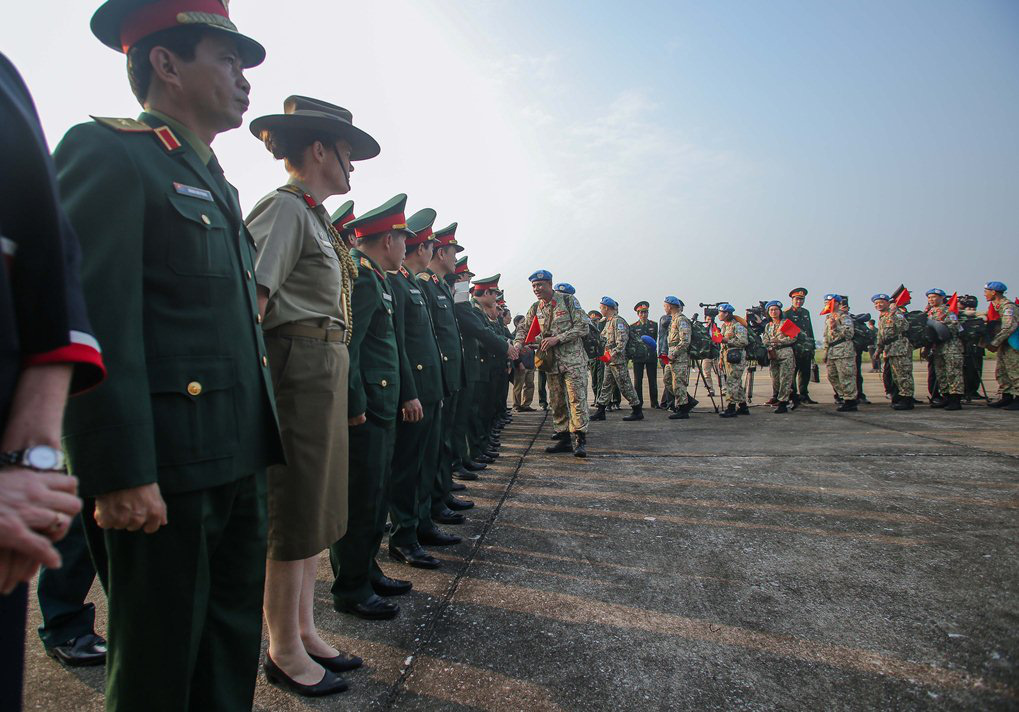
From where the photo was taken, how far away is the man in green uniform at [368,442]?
2695mm

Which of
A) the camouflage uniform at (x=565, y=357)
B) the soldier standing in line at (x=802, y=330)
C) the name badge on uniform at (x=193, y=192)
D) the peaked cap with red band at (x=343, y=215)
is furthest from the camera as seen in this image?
the soldier standing in line at (x=802, y=330)

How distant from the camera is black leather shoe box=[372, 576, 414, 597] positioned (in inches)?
119

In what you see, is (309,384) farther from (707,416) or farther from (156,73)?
(707,416)

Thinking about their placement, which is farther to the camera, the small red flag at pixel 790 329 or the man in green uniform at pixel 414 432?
the small red flag at pixel 790 329

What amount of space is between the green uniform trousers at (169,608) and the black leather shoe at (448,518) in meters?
2.76

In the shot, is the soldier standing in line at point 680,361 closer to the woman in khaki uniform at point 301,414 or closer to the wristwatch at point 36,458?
the woman in khaki uniform at point 301,414

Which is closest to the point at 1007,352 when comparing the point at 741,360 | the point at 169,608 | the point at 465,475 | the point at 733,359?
the point at 741,360

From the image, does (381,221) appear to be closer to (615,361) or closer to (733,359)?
(615,361)

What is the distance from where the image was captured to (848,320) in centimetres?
1100

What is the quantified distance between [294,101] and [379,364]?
3.92 ft

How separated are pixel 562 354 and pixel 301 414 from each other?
516 centimetres

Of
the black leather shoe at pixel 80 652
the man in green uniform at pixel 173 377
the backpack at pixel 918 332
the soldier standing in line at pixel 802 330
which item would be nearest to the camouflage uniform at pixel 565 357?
the black leather shoe at pixel 80 652

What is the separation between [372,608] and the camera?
2729mm

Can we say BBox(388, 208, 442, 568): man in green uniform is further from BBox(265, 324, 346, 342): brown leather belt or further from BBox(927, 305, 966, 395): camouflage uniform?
BBox(927, 305, 966, 395): camouflage uniform
